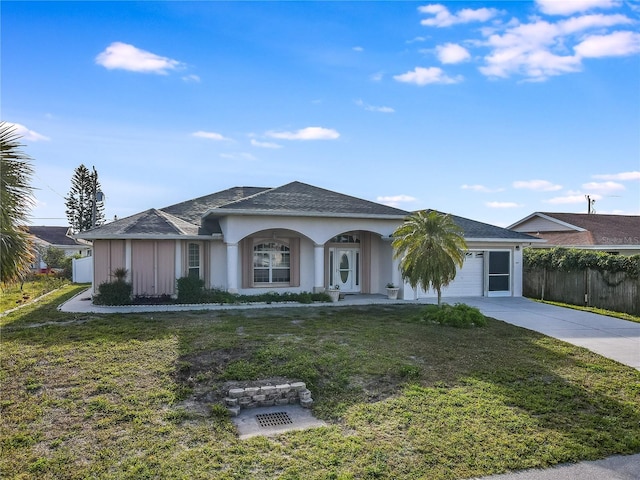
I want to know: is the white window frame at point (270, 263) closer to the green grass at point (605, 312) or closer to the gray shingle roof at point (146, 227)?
the gray shingle roof at point (146, 227)

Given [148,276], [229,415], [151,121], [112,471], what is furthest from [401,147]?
[112,471]

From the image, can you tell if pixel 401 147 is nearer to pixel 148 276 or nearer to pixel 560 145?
pixel 560 145

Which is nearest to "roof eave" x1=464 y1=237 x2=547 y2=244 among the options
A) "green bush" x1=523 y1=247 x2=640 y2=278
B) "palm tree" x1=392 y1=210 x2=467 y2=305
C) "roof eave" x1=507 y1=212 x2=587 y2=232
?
"green bush" x1=523 y1=247 x2=640 y2=278

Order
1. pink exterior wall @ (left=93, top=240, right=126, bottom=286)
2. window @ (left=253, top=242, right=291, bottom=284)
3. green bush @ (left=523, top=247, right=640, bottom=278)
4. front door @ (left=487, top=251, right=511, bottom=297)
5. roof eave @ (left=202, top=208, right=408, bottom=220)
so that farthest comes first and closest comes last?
front door @ (left=487, top=251, right=511, bottom=297)
window @ (left=253, top=242, right=291, bottom=284)
pink exterior wall @ (left=93, top=240, right=126, bottom=286)
roof eave @ (left=202, top=208, right=408, bottom=220)
green bush @ (left=523, top=247, right=640, bottom=278)

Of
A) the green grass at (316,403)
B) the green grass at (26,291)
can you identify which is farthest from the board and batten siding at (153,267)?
the green grass at (316,403)

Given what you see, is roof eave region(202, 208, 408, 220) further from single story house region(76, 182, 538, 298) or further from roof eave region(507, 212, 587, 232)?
roof eave region(507, 212, 587, 232)

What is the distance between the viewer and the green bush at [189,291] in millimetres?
16094

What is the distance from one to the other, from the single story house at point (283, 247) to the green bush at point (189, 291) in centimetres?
110

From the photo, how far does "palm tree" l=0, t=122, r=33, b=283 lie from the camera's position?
5242 millimetres

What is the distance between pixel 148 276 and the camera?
55.3ft

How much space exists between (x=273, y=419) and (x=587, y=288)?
1594cm

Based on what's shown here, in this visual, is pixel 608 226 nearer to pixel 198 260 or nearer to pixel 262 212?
pixel 262 212

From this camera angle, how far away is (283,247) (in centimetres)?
1859

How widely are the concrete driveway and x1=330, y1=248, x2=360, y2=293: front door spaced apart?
3.94 metres
